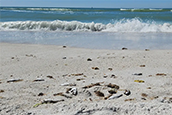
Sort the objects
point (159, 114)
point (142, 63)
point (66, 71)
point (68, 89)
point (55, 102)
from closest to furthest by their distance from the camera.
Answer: point (159, 114) < point (55, 102) < point (68, 89) < point (66, 71) < point (142, 63)

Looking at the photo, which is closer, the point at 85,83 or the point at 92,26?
the point at 85,83

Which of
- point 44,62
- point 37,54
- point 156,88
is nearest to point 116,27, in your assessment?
point 37,54

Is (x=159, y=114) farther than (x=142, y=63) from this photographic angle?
No

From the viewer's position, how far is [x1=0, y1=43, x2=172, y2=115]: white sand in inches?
87.6

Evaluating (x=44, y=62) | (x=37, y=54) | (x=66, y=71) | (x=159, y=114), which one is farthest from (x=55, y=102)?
(x=37, y=54)

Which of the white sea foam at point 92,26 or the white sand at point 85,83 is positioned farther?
the white sea foam at point 92,26

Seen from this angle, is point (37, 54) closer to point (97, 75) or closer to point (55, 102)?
point (97, 75)

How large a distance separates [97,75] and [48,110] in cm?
170

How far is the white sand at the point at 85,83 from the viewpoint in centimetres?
222

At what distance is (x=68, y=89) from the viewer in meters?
2.88

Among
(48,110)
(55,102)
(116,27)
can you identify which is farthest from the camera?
(116,27)

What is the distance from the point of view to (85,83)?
323 centimetres

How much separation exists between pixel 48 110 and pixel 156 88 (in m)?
1.42

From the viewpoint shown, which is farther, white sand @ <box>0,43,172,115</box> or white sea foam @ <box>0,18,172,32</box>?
white sea foam @ <box>0,18,172,32</box>
